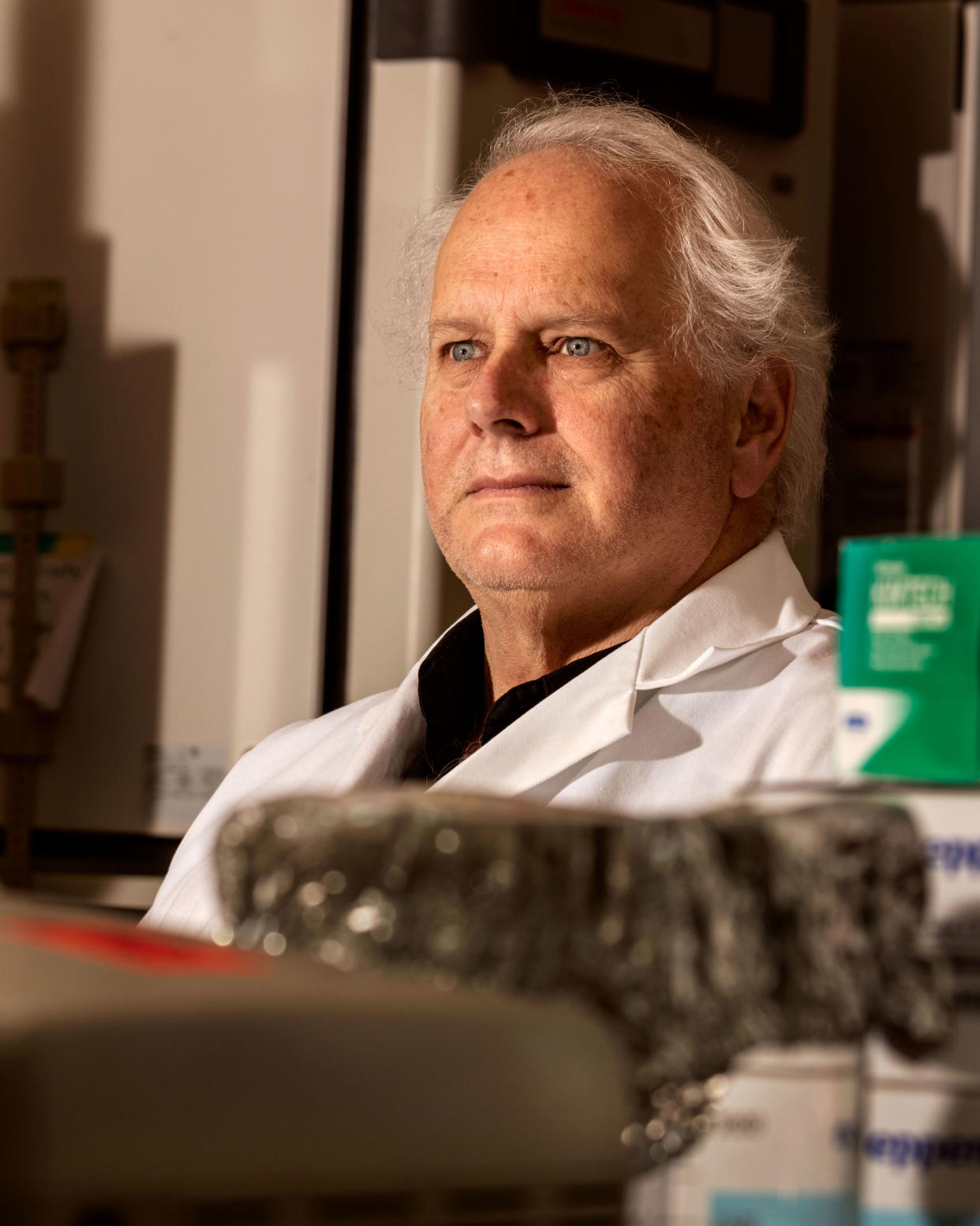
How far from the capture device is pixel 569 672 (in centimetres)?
133

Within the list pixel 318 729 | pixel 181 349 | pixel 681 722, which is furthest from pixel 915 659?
pixel 181 349

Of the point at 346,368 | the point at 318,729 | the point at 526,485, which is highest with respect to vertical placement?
the point at 346,368

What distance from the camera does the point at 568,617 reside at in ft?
4.45

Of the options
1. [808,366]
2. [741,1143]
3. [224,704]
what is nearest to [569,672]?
[808,366]

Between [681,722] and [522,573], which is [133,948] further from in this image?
[522,573]

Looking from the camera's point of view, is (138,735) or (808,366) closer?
(808,366)

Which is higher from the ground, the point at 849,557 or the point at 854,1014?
the point at 849,557

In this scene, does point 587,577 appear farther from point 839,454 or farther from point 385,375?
point 839,454

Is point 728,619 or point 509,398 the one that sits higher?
point 509,398

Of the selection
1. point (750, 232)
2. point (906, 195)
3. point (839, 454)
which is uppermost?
point (906, 195)

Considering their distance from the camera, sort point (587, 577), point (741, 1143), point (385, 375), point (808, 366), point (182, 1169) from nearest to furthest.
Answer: point (182, 1169)
point (741, 1143)
point (587, 577)
point (808, 366)
point (385, 375)

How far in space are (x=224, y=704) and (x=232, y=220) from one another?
1.79 feet

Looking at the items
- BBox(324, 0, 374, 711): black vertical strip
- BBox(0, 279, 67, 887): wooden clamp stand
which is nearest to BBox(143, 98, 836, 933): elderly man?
BBox(324, 0, 374, 711): black vertical strip

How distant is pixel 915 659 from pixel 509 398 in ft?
2.77
